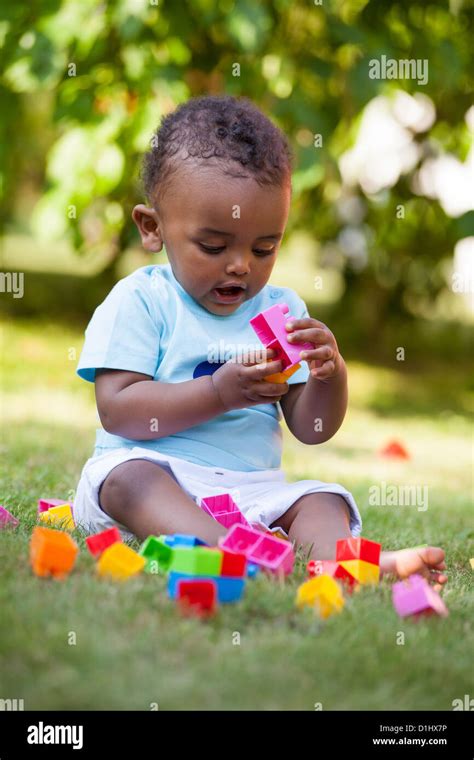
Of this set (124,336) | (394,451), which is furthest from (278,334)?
(394,451)

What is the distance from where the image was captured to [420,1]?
19.5ft

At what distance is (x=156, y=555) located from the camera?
218 cm

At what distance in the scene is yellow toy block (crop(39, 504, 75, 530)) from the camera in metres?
2.58

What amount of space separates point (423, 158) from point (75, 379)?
3.25 m

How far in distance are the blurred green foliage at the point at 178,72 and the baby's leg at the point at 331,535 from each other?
264 centimetres

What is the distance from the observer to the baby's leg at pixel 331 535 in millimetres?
2342

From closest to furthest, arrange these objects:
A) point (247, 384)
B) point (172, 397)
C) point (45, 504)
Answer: point (247, 384)
point (172, 397)
point (45, 504)

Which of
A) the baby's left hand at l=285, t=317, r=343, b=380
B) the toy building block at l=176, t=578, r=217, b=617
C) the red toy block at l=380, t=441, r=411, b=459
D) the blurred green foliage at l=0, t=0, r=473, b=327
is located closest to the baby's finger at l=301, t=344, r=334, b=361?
the baby's left hand at l=285, t=317, r=343, b=380

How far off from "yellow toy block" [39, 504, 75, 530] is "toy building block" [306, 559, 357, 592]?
623 mm

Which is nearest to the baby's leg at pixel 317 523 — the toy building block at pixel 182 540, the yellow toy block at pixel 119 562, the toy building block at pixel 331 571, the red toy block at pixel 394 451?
the toy building block at pixel 331 571

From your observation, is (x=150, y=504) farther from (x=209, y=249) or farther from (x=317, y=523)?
(x=209, y=249)

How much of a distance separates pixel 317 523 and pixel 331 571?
0.26m

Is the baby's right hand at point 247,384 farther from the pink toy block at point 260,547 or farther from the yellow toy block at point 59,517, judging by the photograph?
the yellow toy block at point 59,517

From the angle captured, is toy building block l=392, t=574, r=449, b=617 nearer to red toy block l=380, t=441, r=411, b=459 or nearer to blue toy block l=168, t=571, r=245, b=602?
blue toy block l=168, t=571, r=245, b=602
